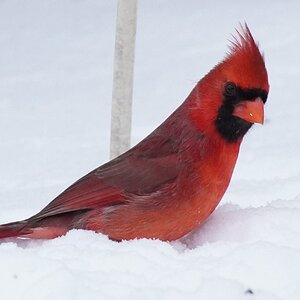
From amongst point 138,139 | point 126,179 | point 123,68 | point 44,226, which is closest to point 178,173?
point 126,179

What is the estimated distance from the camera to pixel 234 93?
192 cm

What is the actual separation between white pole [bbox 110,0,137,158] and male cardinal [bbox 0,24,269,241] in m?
1.60

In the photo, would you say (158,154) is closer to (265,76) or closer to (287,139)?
(265,76)

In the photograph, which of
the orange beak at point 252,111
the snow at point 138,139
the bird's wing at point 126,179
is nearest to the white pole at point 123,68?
the snow at point 138,139

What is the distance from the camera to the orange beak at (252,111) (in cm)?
189

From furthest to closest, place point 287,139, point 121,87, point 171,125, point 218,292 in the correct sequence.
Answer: point 287,139, point 121,87, point 171,125, point 218,292

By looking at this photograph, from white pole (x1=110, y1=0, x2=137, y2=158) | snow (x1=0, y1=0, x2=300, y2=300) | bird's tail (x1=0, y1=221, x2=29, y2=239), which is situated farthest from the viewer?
white pole (x1=110, y1=0, x2=137, y2=158)

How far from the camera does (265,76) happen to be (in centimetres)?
187

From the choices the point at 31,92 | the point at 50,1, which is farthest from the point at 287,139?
the point at 50,1

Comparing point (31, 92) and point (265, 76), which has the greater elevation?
point (265, 76)

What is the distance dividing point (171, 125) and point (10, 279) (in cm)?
82

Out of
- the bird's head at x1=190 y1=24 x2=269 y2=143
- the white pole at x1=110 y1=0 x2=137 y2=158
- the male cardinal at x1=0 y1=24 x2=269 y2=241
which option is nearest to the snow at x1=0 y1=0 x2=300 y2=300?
the male cardinal at x1=0 y1=24 x2=269 y2=241

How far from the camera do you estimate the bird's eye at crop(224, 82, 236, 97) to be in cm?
191

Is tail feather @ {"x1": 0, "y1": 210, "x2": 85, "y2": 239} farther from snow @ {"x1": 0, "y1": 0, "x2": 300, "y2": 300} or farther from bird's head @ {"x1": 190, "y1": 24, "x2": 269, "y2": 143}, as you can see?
bird's head @ {"x1": 190, "y1": 24, "x2": 269, "y2": 143}
